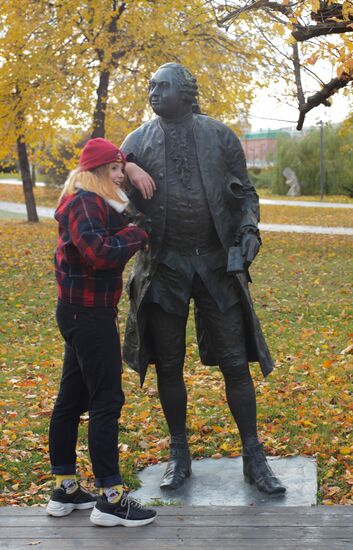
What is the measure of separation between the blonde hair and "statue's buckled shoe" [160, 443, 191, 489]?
1473 millimetres

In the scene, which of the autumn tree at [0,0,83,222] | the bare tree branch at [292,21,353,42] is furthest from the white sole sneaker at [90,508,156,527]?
the autumn tree at [0,0,83,222]

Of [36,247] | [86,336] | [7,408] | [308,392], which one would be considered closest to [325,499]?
[86,336]

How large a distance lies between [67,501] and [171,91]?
204cm

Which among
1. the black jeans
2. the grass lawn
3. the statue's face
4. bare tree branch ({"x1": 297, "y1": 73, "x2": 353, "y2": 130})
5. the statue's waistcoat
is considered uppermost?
bare tree branch ({"x1": 297, "y1": 73, "x2": 353, "y2": 130})

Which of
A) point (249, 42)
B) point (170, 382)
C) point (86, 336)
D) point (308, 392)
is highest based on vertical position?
point (249, 42)

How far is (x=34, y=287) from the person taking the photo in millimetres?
12992

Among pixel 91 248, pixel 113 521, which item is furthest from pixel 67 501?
pixel 91 248

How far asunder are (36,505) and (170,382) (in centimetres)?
91

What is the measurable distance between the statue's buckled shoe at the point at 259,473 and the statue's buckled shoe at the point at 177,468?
0.32 meters

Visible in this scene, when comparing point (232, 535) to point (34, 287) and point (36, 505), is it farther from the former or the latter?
point (34, 287)

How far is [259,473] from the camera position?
4.48 metres

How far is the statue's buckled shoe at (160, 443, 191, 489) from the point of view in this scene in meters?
4.57

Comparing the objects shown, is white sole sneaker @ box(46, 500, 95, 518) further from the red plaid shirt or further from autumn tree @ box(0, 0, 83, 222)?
autumn tree @ box(0, 0, 83, 222)

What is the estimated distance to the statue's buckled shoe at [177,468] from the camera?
4570 millimetres
